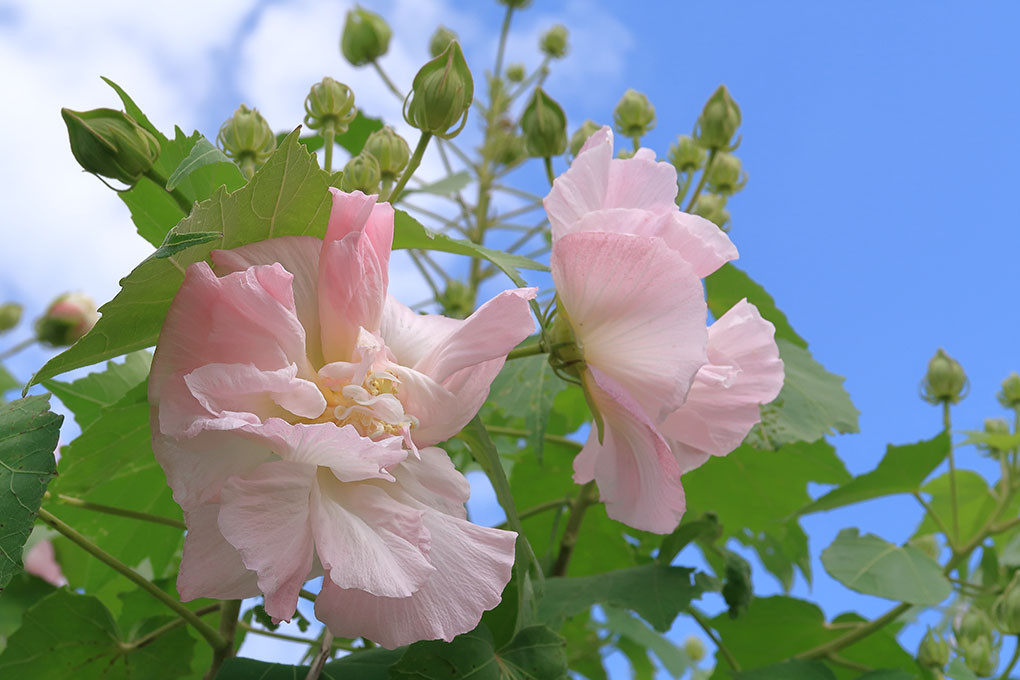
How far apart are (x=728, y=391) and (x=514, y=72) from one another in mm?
1428

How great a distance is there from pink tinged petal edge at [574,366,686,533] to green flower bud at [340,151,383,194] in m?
0.23

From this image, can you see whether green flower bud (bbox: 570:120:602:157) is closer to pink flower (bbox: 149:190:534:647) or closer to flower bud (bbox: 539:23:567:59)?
pink flower (bbox: 149:190:534:647)

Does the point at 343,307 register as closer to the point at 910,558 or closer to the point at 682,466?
the point at 682,466

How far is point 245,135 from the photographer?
2.35ft

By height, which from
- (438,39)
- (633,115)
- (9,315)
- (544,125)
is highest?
(438,39)

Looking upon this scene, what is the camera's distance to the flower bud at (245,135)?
0.72 meters

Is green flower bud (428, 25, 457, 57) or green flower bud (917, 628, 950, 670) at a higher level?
green flower bud (428, 25, 457, 57)

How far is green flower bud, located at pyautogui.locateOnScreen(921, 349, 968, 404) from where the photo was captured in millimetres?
1269

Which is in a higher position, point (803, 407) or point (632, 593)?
point (803, 407)

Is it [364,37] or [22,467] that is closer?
[22,467]

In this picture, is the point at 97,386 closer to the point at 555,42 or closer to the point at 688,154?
the point at 688,154

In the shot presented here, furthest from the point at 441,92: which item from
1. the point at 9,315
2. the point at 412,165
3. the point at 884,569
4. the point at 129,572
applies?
the point at 9,315

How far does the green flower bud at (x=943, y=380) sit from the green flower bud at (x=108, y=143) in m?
1.07

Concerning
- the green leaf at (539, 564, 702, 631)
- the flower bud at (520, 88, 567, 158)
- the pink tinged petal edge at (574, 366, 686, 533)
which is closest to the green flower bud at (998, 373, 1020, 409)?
the green leaf at (539, 564, 702, 631)
